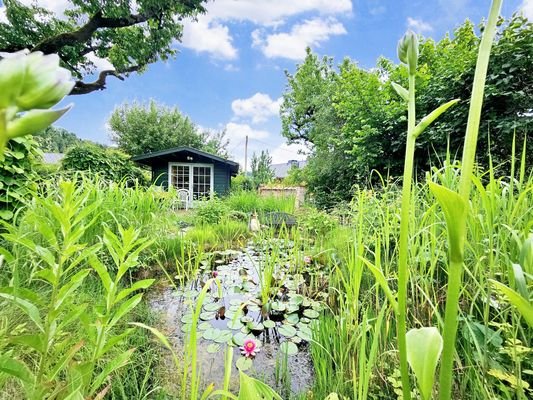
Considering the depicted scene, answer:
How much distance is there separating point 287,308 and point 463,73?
4.23 m

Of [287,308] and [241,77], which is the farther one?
[241,77]

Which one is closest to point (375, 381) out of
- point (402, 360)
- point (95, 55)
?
point (402, 360)

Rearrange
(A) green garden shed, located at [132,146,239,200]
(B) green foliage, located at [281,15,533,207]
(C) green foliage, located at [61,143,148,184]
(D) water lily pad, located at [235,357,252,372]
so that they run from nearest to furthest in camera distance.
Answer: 1. (D) water lily pad, located at [235,357,252,372]
2. (B) green foliage, located at [281,15,533,207]
3. (C) green foliage, located at [61,143,148,184]
4. (A) green garden shed, located at [132,146,239,200]

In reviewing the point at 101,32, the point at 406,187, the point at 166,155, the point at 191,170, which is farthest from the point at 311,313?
the point at 101,32

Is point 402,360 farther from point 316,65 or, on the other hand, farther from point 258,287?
point 316,65

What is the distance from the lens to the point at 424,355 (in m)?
0.41

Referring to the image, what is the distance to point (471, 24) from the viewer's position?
4422 millimetres

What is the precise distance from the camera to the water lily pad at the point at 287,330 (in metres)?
1.61

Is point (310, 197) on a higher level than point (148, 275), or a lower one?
higher

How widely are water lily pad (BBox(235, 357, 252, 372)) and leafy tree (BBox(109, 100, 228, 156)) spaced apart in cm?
1790

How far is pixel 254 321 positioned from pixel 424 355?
152cm

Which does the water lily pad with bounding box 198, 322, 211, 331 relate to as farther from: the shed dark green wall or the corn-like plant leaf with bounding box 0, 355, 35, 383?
the shed dark green wall

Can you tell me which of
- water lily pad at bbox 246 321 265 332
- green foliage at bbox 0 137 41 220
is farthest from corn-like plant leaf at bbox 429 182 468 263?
green foliage at bbox 0 137 41 220

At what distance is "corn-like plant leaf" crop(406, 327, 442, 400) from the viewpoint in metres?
0.40
